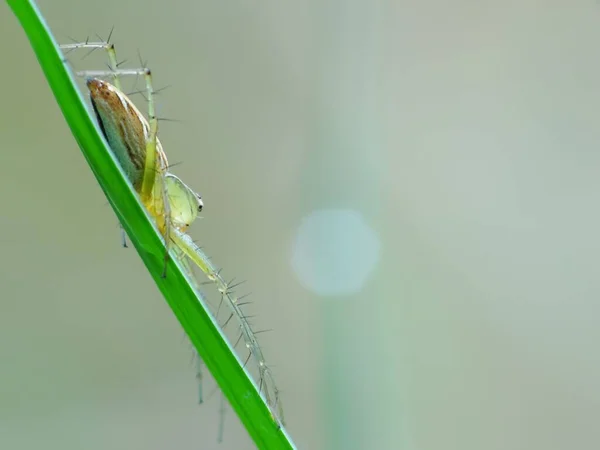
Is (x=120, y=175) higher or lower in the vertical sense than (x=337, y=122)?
lower

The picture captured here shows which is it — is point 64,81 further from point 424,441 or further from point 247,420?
point 424,441

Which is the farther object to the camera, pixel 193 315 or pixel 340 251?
pixel 340 251

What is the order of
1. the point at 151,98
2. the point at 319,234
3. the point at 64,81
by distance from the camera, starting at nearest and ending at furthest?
the point at 64,81
the point at 151,98
the point at 319,234

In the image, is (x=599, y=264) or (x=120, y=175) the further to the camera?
(x=599, y=264)

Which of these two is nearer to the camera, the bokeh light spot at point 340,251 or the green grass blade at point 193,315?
the green grass blade at point 193,315

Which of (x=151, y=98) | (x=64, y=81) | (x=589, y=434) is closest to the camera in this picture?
(x=64, y=81)

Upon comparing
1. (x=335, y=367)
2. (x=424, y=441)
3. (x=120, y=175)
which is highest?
(x=120, y=175)

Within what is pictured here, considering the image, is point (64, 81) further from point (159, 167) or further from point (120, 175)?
point (159, 167)

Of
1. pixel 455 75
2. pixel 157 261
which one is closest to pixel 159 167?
pixel 157 261

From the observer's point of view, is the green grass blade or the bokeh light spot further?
the bokeh light spot

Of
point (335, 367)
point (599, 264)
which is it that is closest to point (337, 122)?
point (335, 367)
